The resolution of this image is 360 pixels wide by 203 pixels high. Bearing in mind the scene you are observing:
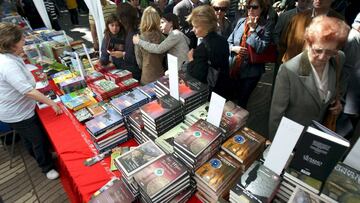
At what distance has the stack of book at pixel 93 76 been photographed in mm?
2991

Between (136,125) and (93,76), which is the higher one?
(136,125)

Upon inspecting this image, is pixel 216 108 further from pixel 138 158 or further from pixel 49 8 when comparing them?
pixel 49 8

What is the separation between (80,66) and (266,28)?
2285 mm

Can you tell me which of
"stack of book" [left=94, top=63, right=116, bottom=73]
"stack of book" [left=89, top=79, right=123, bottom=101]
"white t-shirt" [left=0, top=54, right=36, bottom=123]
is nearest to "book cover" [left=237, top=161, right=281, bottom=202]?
"stack of book" [left=89, top=79, right=123, bottom=101]

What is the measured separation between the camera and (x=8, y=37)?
92.0 inches

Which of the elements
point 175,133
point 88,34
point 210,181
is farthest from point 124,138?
point 88,34

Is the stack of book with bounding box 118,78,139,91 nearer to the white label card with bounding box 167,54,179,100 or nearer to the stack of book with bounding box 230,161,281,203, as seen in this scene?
the white label card with bounding box 167,54,179,100

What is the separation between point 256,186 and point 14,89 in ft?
8.04

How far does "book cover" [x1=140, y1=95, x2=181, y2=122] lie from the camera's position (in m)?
1.86

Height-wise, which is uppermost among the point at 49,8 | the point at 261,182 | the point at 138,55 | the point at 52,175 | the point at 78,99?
the point at 261,182

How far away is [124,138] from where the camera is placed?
215cm

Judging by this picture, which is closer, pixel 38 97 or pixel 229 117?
pixel 229 117

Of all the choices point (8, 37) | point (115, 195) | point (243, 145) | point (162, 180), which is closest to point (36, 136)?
point (8, 37)

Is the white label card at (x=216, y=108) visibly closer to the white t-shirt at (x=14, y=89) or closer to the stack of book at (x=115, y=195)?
the stack of book at (x=115, y=195)
